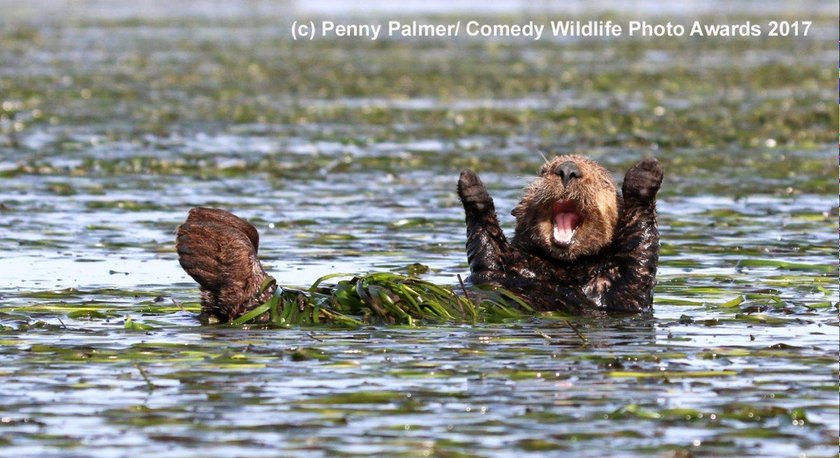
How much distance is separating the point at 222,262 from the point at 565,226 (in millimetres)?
1697

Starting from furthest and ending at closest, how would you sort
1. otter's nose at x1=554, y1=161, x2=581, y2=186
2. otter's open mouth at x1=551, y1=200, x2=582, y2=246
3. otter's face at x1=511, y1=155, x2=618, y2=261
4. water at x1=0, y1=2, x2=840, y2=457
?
otter's open mouth at x1=551, y1=200, x2=582, y2=246
otter's face at x1=511, y1=155, x2=618, y2=261
otter's nose at x1=554, y1=161, x2=581, y2=186
water at x1=0, y1=2, x2=840, y2=457

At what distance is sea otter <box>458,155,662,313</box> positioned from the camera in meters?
7.18

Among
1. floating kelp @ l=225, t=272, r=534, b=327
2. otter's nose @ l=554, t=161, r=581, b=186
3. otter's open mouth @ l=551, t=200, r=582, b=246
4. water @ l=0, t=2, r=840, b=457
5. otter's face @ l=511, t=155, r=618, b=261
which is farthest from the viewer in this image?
otter's open mouth @ l=551, t=200, r=582, b=246

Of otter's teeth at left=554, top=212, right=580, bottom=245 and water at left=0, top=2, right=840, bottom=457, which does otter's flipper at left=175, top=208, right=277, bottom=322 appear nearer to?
water at left=0, top=2, right=840, bottom=457

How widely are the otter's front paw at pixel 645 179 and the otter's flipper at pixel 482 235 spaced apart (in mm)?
671

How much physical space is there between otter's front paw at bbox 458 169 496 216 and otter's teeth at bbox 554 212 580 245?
34cm

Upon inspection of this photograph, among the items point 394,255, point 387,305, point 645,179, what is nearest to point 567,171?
point 645,179

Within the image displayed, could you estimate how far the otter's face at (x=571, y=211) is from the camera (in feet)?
22.9

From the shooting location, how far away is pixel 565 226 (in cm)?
721

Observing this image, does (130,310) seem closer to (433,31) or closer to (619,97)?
(619,97)

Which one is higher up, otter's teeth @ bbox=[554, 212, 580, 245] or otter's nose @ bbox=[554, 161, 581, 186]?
otter's nose @ bbox=[554, 161, 581, 186]

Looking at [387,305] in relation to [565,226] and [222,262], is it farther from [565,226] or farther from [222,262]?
[565,226]

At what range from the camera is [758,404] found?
515cm

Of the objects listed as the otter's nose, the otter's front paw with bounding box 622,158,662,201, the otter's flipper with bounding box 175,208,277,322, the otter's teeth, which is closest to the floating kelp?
the otter's flipper with bounding box 175,208,277,322
